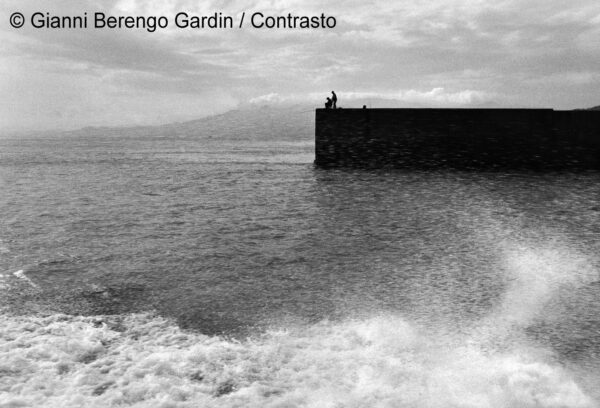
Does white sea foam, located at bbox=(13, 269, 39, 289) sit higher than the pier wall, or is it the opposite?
the pier wall

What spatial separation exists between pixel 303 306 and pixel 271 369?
2856mm

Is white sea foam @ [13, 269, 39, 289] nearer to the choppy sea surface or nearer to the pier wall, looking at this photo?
the choppy sea surface

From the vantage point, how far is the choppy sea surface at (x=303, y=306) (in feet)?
24.1

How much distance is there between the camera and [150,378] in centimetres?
763

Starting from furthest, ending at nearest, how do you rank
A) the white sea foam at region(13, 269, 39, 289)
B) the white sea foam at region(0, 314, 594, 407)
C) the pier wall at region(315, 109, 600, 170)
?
the pier wall at region(315, 109, 600, 170)
the white sea foam at region(13, 269, 39, 289)
the white sea foam at region(0, 314, 594, 407)

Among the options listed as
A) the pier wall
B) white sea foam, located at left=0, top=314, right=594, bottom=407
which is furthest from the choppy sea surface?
the pier wall

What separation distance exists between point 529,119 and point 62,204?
35035mm

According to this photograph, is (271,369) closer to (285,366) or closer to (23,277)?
(285,366)

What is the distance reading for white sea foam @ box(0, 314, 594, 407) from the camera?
7.01 meters

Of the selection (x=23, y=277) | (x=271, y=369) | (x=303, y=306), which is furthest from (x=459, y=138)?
(x=271, y=369)

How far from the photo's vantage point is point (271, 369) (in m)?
7.89

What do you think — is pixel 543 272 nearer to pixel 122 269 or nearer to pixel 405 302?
pixel 405 302

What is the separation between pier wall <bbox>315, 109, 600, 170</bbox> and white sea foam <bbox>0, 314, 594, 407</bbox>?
1257 inches

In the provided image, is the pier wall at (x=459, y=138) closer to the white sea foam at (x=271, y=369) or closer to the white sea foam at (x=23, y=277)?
the white sea foam at (x=23, y=277)
